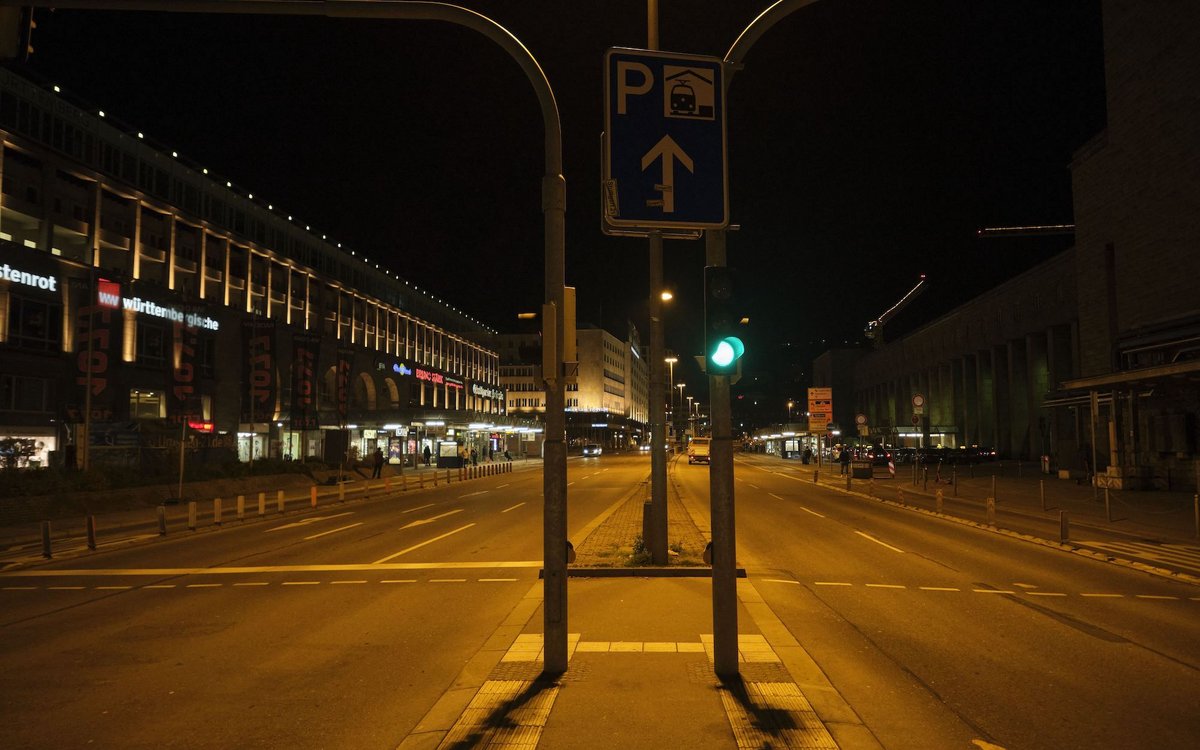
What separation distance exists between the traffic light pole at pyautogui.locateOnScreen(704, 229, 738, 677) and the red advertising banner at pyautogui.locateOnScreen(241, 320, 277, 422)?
48.6 metres

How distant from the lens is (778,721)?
5.60 m

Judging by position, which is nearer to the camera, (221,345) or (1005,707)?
(1005,707)

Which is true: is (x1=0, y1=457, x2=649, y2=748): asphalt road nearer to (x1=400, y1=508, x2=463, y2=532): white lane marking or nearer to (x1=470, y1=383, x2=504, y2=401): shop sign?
(x1=400, y1=508, x2=463, y2=532): white lane marking

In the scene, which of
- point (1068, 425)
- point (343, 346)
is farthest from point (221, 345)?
point (1068, 425)

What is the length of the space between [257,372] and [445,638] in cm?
4626

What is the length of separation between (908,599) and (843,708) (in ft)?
17.7

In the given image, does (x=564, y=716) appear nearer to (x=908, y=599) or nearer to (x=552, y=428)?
(x=552, y=428)

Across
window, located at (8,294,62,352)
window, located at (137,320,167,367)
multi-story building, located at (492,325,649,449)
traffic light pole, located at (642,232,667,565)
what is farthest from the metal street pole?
multi-story building, located at (492,325,649,449)

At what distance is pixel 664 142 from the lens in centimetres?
652

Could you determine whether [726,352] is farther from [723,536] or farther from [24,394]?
[24,394]

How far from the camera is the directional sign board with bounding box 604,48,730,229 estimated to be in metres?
6.45

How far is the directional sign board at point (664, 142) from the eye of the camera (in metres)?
6.45

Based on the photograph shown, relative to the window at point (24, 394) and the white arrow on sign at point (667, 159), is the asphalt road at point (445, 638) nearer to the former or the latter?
the white arrow on sign at point (667, 159)

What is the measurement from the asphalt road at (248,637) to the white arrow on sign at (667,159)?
477 centimetres
